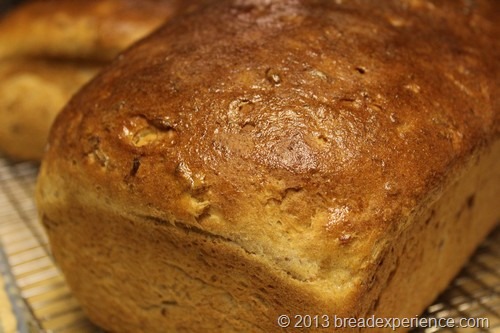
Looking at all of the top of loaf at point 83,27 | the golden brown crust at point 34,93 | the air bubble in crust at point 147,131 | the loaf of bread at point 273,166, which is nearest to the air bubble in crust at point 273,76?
the loaf of bread at point 273,166

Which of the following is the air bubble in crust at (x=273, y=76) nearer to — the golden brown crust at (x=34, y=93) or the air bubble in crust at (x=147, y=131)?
the air bubble in crust at (x=147, y=131)

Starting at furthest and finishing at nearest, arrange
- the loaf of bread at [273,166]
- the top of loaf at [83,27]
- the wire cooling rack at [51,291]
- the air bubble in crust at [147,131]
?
the top of loaf at [83,27], the wire cooling rack at [51,291], the air bubble in crust at [147,131], the loaf of bread at [273,166]

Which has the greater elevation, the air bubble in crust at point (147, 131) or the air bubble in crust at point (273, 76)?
the air bubble in crust at point (273, 76)

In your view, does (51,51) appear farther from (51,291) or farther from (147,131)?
(147,131)

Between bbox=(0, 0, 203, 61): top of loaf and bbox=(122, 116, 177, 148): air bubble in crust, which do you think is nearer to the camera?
bbox=(122, 116, 177, 148): air bubble in crust

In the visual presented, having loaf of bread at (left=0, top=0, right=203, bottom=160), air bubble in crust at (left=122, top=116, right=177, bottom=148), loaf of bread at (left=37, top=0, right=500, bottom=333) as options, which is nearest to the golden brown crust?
loaf of bread at (left=0, top=0, right=203, bottom=160)

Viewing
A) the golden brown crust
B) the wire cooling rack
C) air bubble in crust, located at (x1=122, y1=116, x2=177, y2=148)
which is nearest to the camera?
air bubble in crust, located at (x1=122, y1=116, x2=177, y2=148)

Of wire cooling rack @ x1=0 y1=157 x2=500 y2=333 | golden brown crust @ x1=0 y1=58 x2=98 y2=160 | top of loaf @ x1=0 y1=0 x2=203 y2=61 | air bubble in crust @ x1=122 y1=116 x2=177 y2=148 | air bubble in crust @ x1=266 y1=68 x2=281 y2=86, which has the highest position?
air bubble in crust @ x1=266 y1=68 x2=281 y2=86

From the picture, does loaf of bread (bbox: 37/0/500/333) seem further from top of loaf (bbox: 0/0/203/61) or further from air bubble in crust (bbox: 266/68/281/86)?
top of loaf (bbox: 0/0/203/61)
